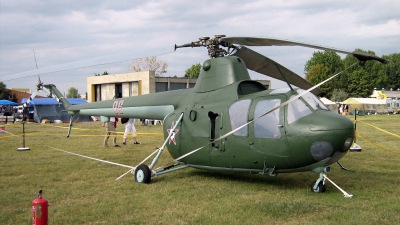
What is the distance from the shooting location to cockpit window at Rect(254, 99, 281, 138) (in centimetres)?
845

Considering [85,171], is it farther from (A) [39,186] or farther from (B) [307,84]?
(B) [307,84]

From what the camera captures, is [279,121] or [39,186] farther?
[39,186]

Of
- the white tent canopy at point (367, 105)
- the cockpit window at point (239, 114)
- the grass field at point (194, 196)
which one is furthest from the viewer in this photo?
the white tent canopy at point (367, 105)

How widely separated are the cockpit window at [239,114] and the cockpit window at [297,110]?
3.39 ft

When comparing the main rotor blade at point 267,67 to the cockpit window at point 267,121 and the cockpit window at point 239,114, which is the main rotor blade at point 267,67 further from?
the cockpit window at point 267,121

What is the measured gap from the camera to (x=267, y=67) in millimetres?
10805

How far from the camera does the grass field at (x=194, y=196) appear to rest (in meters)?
6.83

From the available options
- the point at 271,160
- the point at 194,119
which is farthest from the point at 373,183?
the point at 194,119

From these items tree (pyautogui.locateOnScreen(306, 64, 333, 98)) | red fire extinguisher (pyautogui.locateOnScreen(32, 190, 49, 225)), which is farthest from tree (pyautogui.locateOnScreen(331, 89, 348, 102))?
red fire extinguisher (pyautogui.locateOnScreen(32, 190, 49, 225))

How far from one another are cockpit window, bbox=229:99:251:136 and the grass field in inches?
53.8

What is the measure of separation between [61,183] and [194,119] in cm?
369

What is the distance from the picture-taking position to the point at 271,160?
8.57 m

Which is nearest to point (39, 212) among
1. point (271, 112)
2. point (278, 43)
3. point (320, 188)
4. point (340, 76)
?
point (271, 112)

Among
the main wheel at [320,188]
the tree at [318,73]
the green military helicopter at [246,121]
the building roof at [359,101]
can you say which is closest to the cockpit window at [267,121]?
the green military helicopter at [246,121]
